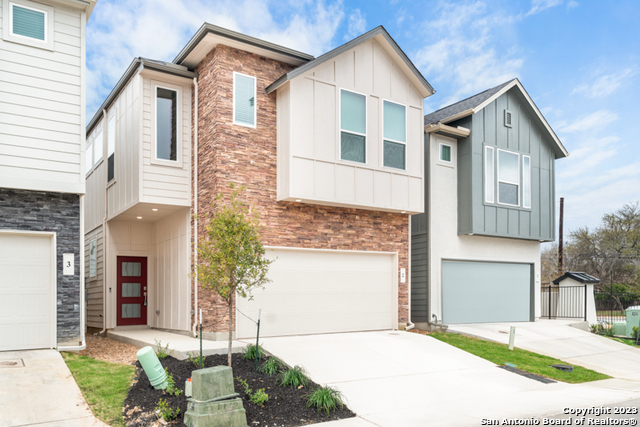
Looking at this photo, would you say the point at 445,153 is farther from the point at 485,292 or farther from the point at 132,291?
the point at 132,291

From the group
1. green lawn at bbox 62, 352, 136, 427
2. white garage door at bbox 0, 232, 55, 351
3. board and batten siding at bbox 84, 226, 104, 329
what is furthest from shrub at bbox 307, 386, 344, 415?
board and batten siding at bbox 84, 226, 104, 329

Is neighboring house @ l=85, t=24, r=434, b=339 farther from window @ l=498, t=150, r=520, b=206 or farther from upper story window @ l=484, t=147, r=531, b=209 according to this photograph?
window @ l=498, t=150, r=520, b=206

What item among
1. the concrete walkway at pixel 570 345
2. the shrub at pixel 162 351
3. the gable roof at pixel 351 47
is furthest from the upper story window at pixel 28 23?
the concrete walkway at pixel 570 345

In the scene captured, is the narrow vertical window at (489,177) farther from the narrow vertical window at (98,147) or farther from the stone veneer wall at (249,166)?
the narrow vertical window at (98,147)

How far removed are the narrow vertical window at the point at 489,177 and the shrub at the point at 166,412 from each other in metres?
12.2

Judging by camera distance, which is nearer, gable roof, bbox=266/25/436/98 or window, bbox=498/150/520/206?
gable roof, bbox=266/25/436/98

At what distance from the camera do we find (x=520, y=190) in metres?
17.0

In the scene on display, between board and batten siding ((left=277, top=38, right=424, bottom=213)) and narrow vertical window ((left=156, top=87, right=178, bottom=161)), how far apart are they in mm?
2843

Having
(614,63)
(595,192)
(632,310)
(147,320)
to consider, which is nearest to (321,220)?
(147,320)

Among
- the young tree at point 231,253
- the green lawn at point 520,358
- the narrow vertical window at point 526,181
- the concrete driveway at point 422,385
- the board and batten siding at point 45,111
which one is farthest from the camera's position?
the narrow vertical window at point 526,181

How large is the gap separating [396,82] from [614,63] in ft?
65.5

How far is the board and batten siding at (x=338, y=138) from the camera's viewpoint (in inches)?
469

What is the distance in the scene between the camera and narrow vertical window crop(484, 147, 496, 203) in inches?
632

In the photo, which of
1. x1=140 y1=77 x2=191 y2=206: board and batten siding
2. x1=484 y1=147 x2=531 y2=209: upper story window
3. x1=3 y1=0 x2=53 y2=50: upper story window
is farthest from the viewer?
x1=484 y1=147 x2=531 y2=209: upper story window
